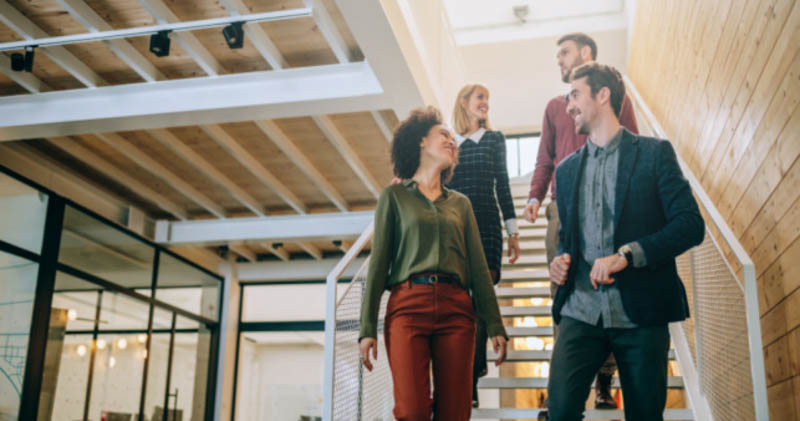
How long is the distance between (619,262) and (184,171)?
644 cm

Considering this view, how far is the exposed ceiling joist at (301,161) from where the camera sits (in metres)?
6.52

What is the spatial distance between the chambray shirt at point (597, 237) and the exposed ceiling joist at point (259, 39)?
2.99 metres

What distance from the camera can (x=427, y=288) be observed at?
240 centimetres

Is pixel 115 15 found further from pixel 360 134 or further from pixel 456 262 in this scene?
pixel 456 262

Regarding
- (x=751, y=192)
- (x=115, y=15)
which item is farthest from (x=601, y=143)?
(x=115, y=15)

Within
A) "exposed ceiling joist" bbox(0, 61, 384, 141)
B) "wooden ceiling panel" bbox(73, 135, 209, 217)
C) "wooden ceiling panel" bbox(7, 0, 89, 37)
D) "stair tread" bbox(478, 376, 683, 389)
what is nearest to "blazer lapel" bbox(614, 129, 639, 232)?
"stair tread" bbox(478, 376, 683, 389)

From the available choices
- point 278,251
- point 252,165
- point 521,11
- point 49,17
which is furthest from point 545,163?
point 521,11

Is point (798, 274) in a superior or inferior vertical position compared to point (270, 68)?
inferior

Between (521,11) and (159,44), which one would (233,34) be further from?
(521,11)

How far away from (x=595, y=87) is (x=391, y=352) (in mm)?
1093

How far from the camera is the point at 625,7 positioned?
991cm

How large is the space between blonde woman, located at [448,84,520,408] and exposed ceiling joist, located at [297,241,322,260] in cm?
634

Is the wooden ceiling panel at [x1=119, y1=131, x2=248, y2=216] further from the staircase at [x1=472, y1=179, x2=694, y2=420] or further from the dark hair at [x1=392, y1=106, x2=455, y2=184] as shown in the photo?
the dark hair at [x1=392, y1=106, x2=455, y2=184]

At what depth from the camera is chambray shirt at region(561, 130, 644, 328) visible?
2188mm
